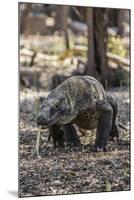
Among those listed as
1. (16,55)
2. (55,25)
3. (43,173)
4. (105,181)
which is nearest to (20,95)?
(16,55)

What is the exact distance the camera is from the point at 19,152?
8.11ft

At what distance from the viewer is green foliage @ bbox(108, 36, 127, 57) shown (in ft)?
10.8

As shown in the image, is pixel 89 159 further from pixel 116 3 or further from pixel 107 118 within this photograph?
pixel 116 3

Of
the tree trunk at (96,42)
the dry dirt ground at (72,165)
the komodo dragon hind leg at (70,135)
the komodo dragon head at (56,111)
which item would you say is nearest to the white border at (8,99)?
the dry dirt ground at (72,165)

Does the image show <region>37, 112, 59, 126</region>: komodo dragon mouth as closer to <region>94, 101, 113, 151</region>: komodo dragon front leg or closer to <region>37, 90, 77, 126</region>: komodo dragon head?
<region>37, 90, 77, 126</region>: komodo dragon head

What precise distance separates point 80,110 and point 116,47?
3.13ft

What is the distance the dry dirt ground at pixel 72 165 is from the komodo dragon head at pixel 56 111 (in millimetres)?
83

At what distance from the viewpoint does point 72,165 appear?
258 cm

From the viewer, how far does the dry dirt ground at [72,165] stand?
2.50m

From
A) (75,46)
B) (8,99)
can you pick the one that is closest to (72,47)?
(75,46)

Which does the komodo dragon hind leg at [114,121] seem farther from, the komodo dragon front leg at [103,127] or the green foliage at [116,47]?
the green foliage at [116,47]

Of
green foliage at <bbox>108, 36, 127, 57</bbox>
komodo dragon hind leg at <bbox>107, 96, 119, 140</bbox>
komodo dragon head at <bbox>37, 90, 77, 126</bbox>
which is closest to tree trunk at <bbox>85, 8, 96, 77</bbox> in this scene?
green foliage at <bbox>108, 36, 127, 57</bbox>

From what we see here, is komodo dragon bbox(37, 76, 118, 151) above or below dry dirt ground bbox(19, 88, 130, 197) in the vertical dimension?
above

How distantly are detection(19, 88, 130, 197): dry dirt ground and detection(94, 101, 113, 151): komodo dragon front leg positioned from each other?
0.03m
